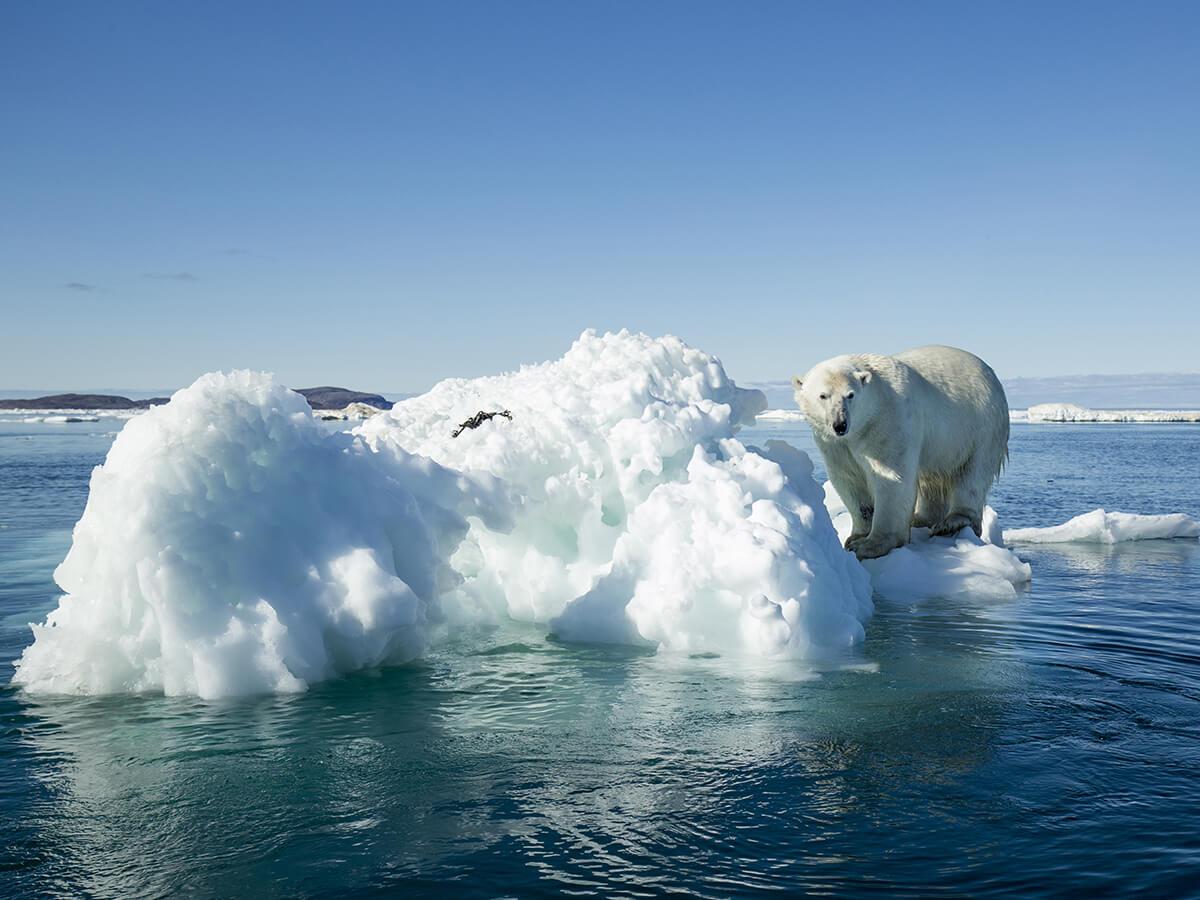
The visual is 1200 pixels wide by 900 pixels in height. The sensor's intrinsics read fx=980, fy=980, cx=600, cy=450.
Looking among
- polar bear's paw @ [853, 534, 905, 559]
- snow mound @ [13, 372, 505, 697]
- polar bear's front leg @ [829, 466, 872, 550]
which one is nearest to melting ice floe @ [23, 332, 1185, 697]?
snow mound @ [13, 372, 505, 697]

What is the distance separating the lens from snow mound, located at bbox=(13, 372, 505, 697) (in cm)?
539

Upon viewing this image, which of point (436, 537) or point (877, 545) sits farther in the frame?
point (877, 545)

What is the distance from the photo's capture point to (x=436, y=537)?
658 cm

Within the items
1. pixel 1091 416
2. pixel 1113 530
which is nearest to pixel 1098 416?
pixel 1091 416

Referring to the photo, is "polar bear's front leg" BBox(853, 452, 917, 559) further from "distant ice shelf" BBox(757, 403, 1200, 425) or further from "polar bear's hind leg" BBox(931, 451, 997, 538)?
"distant ice shelf" BBox(757, 403, 1200, 425)

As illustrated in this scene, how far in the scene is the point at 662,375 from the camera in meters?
8.40

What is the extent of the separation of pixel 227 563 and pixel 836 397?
5.10 metres

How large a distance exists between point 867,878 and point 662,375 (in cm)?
561

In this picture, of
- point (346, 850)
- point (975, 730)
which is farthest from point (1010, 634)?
point (346, 850)

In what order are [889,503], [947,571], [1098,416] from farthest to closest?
[1098,416], [889,503], [947,571]

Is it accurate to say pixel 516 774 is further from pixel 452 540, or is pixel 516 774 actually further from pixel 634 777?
pixel 452 540

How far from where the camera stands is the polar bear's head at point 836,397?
8352mm

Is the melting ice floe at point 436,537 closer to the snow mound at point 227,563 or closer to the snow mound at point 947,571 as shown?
the snow mound at point 227,563

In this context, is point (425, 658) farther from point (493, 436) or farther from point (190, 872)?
point (190, 872)
